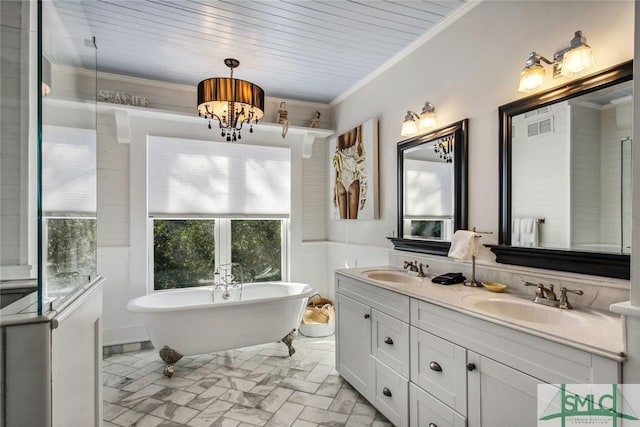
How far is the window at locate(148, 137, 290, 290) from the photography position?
3463 millimetres

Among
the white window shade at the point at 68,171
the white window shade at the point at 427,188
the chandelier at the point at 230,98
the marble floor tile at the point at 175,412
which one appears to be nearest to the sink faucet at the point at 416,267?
the white window shade at the point at 427,188

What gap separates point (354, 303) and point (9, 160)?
6.83 feet

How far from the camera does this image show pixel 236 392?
249 centimetres

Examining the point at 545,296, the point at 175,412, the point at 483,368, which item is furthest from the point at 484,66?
the point at 175,412

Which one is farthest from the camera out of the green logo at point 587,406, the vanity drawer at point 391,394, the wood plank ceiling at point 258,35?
the wood plank ceiling at point 258,35

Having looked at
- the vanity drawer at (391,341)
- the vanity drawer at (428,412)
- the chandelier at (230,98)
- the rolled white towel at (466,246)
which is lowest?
the vanity drawer at (428,412)

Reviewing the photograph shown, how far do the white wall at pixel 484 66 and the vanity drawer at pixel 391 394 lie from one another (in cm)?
94

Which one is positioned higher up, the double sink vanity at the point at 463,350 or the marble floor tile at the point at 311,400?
the double sink vanity at the point at 463,350

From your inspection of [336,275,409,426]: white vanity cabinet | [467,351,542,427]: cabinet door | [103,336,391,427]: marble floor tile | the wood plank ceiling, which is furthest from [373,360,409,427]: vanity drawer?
the wood plank ceiling

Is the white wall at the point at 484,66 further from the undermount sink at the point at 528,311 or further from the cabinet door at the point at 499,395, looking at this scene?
the cabinet door at the point at 499,395

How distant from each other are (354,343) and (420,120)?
70.0 inches

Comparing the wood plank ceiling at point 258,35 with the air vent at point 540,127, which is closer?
the air vent at point 540,127

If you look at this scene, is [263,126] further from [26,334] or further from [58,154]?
[26,334]

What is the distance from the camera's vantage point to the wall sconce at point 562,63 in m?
1.52
